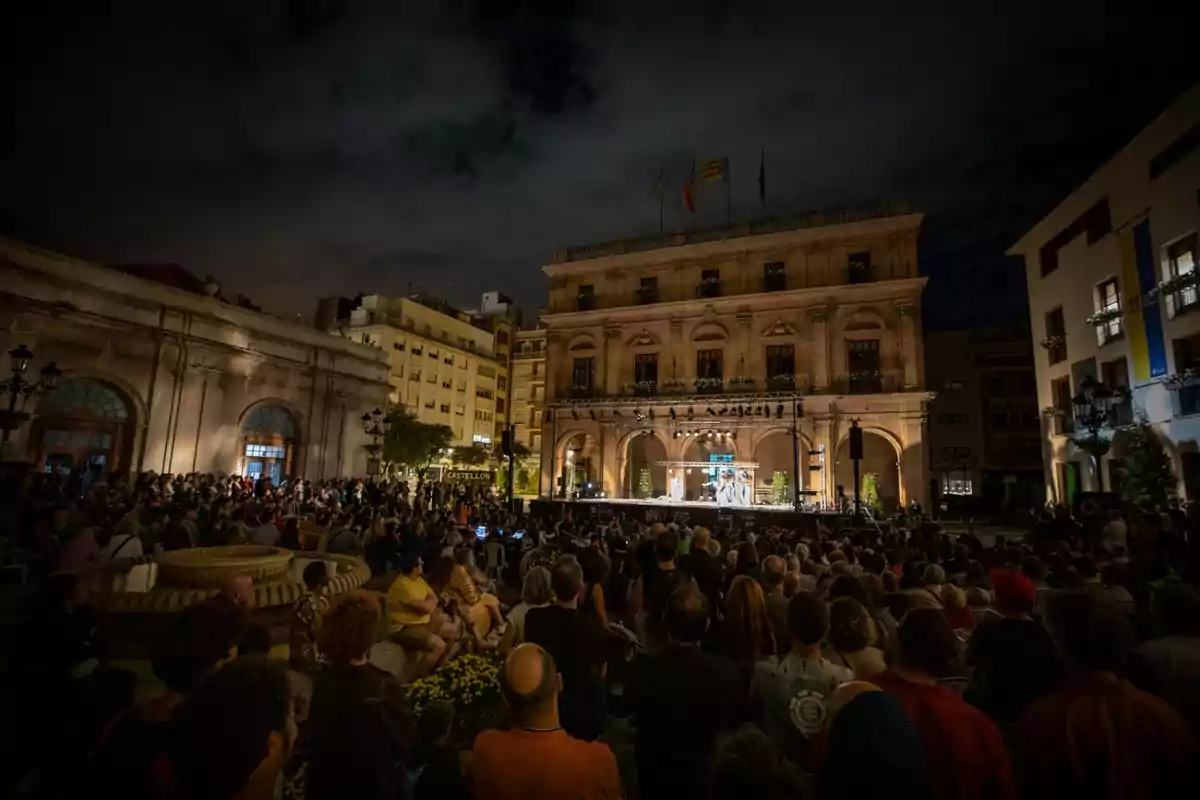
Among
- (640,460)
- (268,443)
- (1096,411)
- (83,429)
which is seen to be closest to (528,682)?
(1096,411)

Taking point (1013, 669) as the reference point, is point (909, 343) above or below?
above

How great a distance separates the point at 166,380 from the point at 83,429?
302 cm

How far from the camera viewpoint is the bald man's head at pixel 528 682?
202cm

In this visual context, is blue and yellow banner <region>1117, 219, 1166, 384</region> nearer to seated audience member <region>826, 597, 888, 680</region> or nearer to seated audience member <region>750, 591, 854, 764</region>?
seated audience member <region>826, 597, 888, 680</region>

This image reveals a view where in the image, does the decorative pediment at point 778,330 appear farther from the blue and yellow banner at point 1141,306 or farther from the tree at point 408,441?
the tree at point 408,441

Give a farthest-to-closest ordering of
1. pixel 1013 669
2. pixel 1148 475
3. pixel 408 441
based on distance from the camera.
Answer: pixel 408 441 < pixel 1148 475 < pixel 1013 669

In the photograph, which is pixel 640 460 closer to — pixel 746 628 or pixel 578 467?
pixel 578 467

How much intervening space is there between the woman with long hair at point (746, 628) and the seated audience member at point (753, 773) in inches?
73.6

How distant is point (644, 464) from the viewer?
30688mm

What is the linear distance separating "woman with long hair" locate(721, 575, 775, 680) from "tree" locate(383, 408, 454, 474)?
33341 millimetres

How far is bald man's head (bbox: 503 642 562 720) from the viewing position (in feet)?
6.63

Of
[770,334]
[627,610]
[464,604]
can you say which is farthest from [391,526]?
[770,334]

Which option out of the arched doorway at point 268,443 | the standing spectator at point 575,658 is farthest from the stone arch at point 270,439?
the standing spectator at point 575,658

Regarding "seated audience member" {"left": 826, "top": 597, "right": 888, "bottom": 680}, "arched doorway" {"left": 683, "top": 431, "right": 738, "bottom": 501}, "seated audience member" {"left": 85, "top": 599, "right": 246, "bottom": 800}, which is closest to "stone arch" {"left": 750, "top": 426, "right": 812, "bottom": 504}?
"arched doorway" {"left": 683, "top": 431, "right": 738, "bottom": 501}
